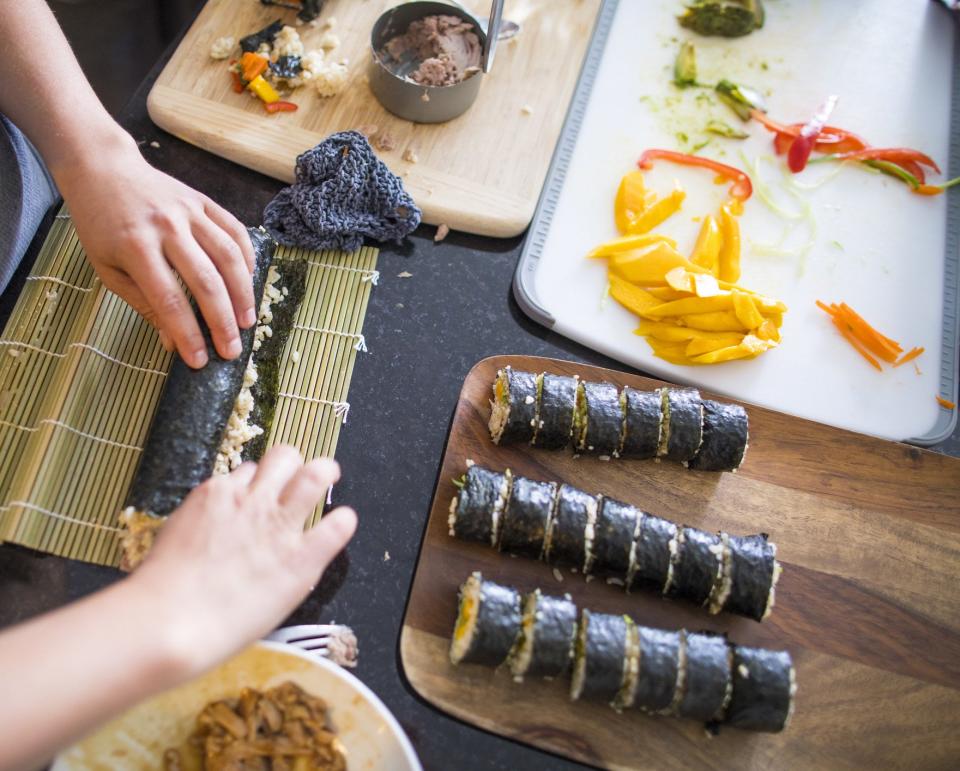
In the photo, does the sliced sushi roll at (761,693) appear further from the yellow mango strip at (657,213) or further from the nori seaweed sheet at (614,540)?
the yellow mango strip at (657,213)

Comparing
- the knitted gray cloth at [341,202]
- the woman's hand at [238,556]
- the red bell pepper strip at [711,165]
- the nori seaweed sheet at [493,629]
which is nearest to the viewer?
the woman's hand at [238,556]

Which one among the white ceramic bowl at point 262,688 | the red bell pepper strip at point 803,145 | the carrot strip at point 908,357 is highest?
the red bell pepper strip at point 803,145

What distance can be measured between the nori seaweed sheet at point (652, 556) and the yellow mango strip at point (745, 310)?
0.66 meters

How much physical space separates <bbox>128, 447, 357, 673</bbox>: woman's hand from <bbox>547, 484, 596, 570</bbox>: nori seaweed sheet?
22.6 inches

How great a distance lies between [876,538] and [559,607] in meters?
0.87

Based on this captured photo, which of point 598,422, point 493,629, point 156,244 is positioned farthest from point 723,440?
point 156,244

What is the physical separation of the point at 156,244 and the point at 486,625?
3.57 ft

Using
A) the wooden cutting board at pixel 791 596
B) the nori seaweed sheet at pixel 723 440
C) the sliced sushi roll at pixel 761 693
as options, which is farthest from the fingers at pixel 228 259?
the sliced sushi roll at pixel 761 693

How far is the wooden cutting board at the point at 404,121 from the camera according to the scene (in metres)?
2.24

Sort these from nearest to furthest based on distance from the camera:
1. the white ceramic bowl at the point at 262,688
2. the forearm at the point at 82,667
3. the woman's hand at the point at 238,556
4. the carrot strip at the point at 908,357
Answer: the forearm at the point at 82,667 → the woman's hand at the point at 238,556 → the white ceramic bowl at the point at 262,688 → the carrot strip at the point at 908,357

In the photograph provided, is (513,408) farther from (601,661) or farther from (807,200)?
(807,200)

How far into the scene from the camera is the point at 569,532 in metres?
1.78

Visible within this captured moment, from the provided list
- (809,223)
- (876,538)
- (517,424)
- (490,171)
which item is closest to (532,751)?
(517,424)

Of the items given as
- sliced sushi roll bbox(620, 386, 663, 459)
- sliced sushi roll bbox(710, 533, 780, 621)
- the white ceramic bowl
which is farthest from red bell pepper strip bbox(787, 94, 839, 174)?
the white ceramic bowl
